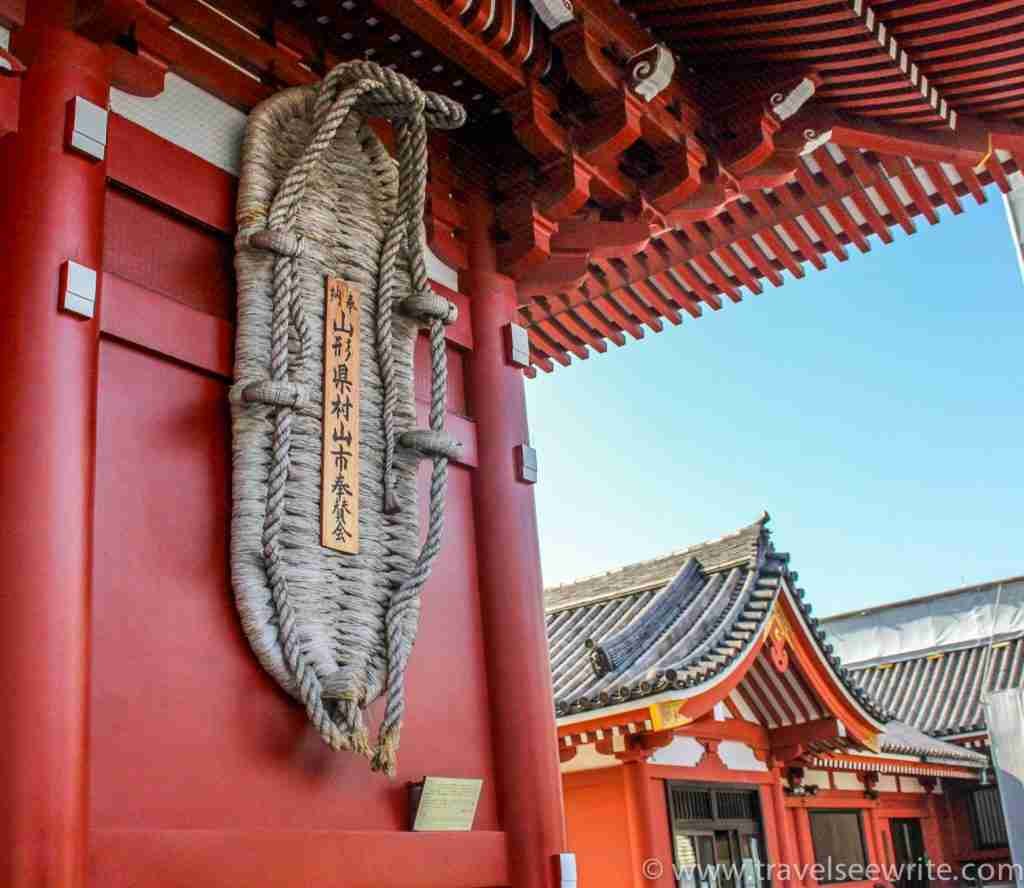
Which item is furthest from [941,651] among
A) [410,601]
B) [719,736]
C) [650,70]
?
[410,601]

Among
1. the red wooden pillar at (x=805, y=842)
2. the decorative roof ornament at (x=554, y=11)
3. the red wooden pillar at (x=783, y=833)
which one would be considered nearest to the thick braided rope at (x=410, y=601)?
the decorative roof ornament at (x=554, y=11)

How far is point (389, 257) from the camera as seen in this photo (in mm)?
3383

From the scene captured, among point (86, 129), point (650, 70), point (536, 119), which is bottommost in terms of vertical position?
point (86, 129)

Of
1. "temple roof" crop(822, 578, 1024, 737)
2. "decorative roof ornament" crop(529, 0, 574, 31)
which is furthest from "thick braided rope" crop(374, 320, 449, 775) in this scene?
"temple roof" crop(822, 578, 1024, 737)

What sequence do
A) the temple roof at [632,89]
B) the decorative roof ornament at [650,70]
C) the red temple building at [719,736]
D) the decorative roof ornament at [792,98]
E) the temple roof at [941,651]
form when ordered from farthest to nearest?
the temple roof at [941,651] < the red temple building at [719,736] < the decorative roof ornament at [792,98] < the decorative roof ornament at [650,70] < the temple roof at [632,89]

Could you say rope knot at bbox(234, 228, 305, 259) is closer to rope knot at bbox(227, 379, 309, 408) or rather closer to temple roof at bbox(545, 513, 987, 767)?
rope knot at bbox(227, 379, 309, 408)

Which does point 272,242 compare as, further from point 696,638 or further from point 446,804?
point 696,638

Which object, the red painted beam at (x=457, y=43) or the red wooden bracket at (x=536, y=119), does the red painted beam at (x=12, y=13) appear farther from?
the red wooden bracket at (x=536, y=119)

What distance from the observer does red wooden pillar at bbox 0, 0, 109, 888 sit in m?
2.18

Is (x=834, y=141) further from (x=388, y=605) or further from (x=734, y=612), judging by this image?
(x=734, y=612)

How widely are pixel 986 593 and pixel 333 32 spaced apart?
974 inches

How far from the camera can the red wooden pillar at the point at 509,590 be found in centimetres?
334

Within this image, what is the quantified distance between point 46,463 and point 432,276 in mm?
1727

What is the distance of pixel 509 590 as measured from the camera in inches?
140
